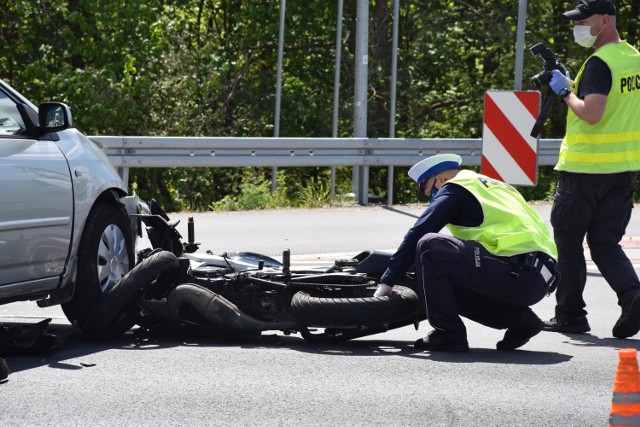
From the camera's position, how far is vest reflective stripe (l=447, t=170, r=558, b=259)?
23.6ft

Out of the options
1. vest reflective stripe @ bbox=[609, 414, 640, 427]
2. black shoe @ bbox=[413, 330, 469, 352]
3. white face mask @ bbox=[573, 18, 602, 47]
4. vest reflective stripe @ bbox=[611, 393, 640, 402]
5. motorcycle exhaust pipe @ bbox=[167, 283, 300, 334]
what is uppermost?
white face mask @ bbox=[573, 18, 602, 47]

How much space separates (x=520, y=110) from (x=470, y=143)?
24.7 feet

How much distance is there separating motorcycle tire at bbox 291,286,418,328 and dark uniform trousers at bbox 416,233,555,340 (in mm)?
142

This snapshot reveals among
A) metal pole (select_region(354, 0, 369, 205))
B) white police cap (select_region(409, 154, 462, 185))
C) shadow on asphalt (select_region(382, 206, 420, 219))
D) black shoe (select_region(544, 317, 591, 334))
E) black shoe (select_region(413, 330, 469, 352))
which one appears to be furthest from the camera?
metal pole (select_region(354, 0, 369, 205))

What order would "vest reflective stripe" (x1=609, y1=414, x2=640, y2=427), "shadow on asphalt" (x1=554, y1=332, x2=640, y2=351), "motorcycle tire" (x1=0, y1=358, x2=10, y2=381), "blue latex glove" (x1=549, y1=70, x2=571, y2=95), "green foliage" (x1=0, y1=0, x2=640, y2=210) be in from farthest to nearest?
"green foliage" (x1=0, y1=0, x2=640, y2=210) → "blue latex glove" (x1=549, y1=70, x2=571, y2=95) → "shadow on asphalt" (x1=554, y1=332, x2=640, y2=351) → "motorcycle tire" (x1=0, y1=358, x2=10, y2=381) → "vest reflective stripe" (x1=609, y1=414, x2=640, y2=427)

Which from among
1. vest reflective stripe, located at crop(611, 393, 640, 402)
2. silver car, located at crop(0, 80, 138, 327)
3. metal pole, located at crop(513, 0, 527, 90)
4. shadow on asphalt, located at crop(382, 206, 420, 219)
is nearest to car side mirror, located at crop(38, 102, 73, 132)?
→ silver car, located at crop(0, 80, 138, 327)

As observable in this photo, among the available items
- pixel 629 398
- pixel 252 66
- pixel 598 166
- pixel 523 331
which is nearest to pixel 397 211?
pixel 598 166

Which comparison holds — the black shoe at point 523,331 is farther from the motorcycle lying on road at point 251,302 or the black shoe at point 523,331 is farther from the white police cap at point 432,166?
the white police cap at point 432,166

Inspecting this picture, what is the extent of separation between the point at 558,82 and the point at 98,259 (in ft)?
9.57

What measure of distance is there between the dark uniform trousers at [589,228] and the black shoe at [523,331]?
905 mm

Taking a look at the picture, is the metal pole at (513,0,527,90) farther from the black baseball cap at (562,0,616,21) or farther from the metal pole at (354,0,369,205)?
the black baseball cap at (562,0,616,21)

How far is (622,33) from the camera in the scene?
106 feet

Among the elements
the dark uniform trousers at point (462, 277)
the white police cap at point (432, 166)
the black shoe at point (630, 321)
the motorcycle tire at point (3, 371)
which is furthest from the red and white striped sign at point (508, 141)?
the motorcycle tire at point (3, 371)

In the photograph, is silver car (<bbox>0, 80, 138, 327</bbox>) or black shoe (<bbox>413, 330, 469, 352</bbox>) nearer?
silver car (<bbox>0, 80, 138, 327</bbox>)
